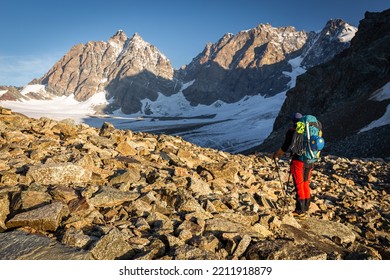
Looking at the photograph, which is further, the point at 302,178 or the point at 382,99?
the point at 382,99

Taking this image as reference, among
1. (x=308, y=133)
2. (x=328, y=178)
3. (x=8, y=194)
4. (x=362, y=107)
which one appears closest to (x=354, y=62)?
(x=362, y=107)

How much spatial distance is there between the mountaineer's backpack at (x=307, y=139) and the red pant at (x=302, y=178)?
16cm

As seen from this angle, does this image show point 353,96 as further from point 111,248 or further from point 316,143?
point 111,248

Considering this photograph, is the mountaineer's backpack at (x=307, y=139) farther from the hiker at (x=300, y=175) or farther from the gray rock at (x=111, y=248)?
the gray rock at (x=111, y=248)

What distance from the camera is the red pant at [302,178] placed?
7496mm

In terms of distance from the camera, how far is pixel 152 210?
5402 millimetres

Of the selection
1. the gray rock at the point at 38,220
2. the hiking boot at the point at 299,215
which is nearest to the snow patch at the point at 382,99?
the hiking boot at the point at 299,215

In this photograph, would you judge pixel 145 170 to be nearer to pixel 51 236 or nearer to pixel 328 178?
pixel 51 236

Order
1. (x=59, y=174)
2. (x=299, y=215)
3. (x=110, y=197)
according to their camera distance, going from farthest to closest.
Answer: (x=299, y=215)
(x=59, y=174)
(x=110, y=197)

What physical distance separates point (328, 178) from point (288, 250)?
317 inches

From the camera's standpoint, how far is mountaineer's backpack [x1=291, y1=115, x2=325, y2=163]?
7.32 metres

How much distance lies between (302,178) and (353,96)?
60.5 m

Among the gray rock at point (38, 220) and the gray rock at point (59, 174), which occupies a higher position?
the gray rock at point (59, 174)

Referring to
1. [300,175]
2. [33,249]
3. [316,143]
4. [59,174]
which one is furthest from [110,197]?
[316,143]
